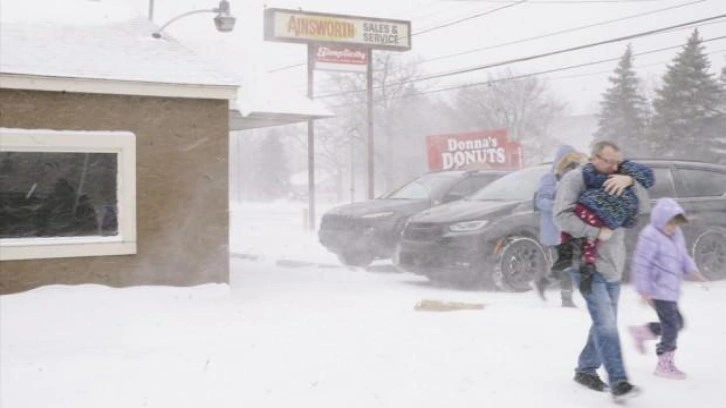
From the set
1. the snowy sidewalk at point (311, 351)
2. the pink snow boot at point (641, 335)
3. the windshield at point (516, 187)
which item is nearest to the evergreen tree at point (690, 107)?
the windshield at point (516, 187)

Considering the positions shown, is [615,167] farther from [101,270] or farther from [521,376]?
[101,270]

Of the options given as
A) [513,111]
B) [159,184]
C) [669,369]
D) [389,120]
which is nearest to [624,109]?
[513,111]

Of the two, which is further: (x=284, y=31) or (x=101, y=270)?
(x=284, y=31)

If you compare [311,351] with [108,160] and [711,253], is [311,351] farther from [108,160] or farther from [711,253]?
[711,253]

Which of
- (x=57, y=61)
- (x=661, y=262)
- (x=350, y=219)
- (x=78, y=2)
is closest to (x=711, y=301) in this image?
(x=661, y=262)

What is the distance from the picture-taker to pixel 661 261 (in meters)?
5.09

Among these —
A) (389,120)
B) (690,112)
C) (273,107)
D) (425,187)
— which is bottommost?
(425,187)

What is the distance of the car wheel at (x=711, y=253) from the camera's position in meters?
9.50

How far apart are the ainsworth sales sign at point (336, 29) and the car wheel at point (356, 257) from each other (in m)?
9.66

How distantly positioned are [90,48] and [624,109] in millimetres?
34553

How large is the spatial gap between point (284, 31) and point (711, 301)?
14.7 meters

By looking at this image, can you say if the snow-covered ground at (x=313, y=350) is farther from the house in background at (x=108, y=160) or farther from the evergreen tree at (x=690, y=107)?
the evergreen tree at (x=690, y=107)

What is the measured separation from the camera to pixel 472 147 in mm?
21812

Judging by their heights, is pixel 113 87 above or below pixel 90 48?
below
